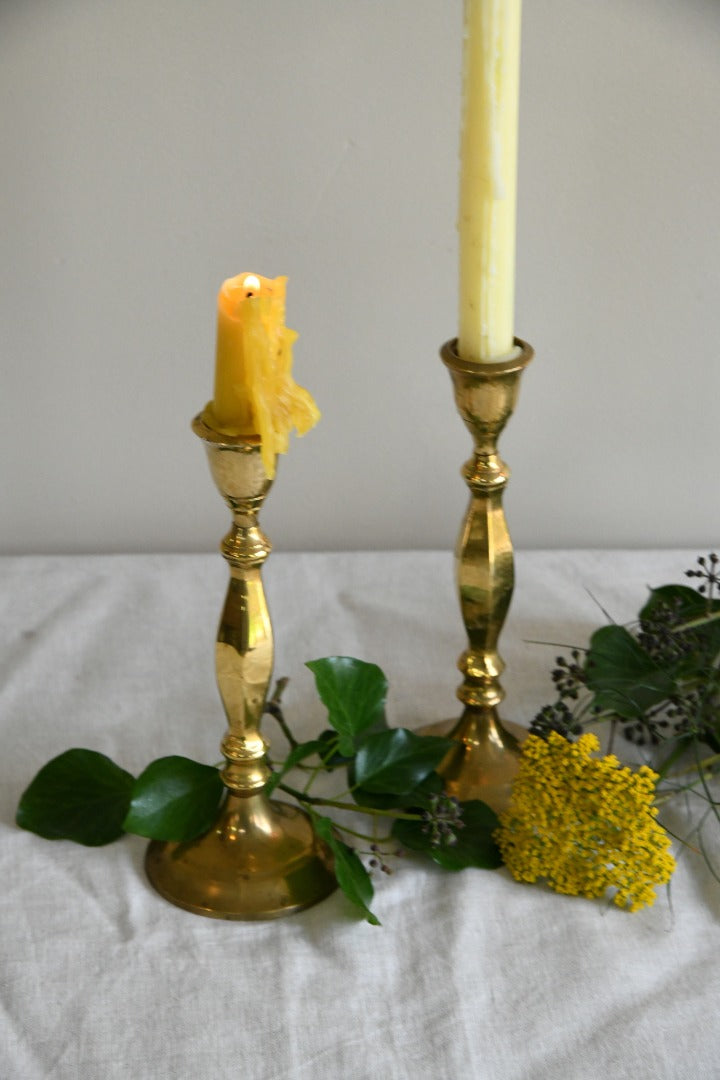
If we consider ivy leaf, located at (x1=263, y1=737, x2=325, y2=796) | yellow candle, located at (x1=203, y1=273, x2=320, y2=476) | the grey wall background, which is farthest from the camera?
the grey wall background

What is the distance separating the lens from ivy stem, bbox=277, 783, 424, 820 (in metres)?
0.54

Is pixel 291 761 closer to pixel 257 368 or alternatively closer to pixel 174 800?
pixel 174 800

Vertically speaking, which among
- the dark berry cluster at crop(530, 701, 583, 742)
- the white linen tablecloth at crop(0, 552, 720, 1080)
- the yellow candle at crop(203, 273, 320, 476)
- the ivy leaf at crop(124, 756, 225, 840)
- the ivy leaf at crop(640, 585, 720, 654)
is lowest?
the white linen tablecloth at crop(0, 552, 720, 1080)

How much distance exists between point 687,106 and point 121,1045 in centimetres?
61

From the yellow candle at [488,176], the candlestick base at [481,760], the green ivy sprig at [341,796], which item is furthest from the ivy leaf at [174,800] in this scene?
the yellow candle at [488,176]

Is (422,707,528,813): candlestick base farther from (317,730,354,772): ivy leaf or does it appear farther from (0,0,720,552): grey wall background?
(0,0,720,552): grey wall background

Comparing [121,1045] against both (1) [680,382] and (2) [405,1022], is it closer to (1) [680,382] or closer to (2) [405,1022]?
(2) [405,1022]

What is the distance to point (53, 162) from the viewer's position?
0.73 metres

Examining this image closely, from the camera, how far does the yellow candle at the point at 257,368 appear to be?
44cm

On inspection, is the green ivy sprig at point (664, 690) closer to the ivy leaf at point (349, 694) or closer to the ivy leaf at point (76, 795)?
the ivy leaf at point (349, 694)

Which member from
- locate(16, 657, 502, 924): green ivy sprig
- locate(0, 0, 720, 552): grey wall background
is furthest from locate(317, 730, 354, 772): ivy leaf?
locate(0, 0, 720, 552): grey wall background

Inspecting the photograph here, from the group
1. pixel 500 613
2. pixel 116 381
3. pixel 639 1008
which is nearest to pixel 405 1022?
pixel 639 1008

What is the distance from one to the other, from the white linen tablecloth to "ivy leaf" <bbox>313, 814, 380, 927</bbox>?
0.02 meters

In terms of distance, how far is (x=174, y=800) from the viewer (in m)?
0.54
